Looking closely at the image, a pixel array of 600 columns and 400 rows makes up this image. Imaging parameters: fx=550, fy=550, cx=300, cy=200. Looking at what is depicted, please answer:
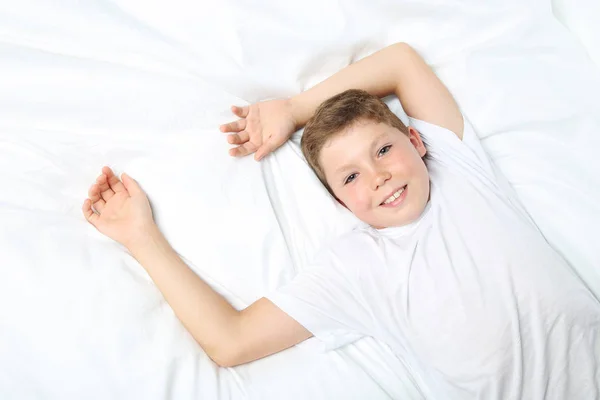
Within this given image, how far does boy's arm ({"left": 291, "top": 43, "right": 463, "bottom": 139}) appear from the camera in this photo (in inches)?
46.1

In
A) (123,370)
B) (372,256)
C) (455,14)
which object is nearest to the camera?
(123,370)

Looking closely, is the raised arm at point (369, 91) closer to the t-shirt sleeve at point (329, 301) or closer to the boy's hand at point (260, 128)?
the boy's hand at point (260, 128)

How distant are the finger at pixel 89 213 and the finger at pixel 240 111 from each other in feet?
1.12

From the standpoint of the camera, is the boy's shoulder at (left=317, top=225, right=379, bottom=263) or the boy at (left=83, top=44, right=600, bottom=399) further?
the boy's shoulder at (left=317, top=225, right=379, bottom=263)

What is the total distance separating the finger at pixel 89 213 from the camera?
1054 mm

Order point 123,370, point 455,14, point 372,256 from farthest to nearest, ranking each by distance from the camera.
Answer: point 455,14, point 372,256, point 123,370

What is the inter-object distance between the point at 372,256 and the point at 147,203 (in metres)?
0.45

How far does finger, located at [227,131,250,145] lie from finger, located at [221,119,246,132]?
11mm

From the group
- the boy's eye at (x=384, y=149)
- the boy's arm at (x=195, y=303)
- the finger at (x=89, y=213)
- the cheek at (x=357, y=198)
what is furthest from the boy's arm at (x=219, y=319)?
the boy's eye at (x=384, y=149)

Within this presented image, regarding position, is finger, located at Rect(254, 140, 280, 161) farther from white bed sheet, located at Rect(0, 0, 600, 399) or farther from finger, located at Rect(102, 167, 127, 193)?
finger, located at Rect(102, 167, 127, 193)

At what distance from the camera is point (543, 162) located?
3.67ft

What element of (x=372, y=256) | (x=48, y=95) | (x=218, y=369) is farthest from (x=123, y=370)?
(x=48, y=95)

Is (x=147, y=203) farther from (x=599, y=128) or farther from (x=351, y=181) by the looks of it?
(x=599, y=128)

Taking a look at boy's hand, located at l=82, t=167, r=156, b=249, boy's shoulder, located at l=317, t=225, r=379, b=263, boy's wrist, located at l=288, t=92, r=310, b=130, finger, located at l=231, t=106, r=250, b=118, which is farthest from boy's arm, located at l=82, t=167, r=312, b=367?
boy's wrist, located at l=288, t=92, r=310, b=130
